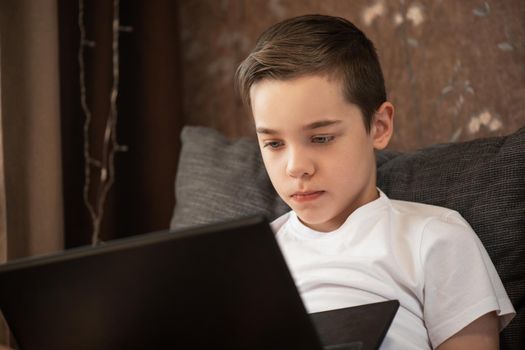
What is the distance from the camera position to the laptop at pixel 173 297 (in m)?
0.80

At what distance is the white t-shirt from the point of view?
3.83ft

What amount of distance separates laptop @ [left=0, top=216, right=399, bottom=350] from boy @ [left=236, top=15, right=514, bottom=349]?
0.25 metres

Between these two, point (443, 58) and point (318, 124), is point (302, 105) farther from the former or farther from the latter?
point (443, 58)

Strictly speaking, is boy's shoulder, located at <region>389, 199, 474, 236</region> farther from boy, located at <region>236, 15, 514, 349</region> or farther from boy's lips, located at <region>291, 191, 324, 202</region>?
boy's lips, located at <region>291, 191, 324, 202</region>

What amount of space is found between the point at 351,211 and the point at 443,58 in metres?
0.68

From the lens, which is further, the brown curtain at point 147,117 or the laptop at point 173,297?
the brown curtain at point 147,117

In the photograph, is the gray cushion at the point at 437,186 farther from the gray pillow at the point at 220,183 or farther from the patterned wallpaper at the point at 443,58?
the patterned wallpaper at the point at 443,58

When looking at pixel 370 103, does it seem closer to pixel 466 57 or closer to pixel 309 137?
pixel 309 137

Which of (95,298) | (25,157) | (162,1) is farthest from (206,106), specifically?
(95,298)

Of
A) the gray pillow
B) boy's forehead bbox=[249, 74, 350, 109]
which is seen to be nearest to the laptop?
boy's forehead bbox=[249, 74, 350, 109]

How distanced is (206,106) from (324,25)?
1067 millimetres

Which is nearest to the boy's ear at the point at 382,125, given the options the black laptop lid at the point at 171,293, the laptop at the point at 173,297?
the laptop at the point at 173,297

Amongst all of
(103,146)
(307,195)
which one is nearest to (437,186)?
(307,195)

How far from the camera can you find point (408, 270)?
1.22 m
